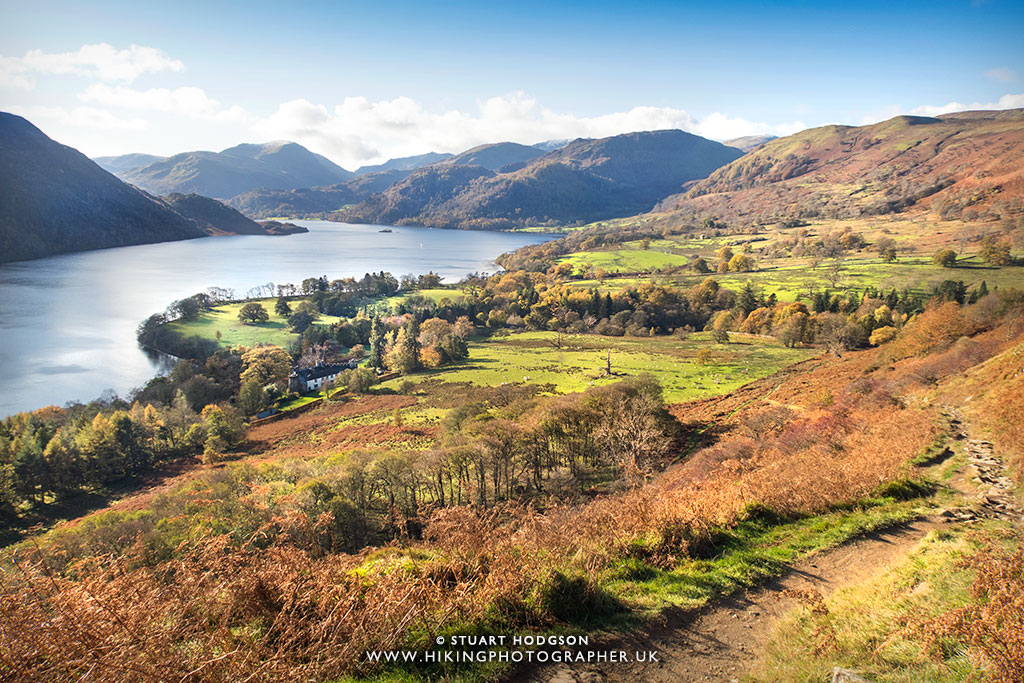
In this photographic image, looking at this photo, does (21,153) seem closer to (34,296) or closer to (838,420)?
(34,296)

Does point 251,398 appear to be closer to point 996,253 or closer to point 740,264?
point 740,264

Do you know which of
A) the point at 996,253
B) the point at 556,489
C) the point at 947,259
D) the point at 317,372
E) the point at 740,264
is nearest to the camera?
the point at 556,489

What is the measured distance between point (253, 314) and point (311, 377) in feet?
94.1

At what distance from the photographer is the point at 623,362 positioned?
55.9 metres

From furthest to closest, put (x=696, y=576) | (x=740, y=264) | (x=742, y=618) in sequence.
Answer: (x=740, y=264) → (x=696, y=576) → (x=742, y=618)

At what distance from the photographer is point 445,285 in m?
120

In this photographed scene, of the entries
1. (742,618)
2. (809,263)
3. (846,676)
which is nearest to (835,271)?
(809,263)

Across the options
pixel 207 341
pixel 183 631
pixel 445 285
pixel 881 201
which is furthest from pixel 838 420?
pixel 881 201

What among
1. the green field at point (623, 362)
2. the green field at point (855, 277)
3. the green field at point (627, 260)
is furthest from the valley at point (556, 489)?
the green field at point (627, 260)

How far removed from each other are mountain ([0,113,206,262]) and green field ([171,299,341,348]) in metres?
116

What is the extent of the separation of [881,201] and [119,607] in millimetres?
190635

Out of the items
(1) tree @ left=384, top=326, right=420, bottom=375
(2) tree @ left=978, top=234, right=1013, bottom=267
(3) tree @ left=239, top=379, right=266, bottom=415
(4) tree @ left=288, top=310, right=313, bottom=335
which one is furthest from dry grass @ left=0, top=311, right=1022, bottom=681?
(2) tree @ left=978, top=234, right=1013, bottom=267

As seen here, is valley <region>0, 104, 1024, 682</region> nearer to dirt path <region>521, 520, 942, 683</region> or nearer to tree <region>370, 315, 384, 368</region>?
dirt path <region>521, 520, 942, 683</region>

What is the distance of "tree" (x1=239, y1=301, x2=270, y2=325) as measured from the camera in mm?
85688
